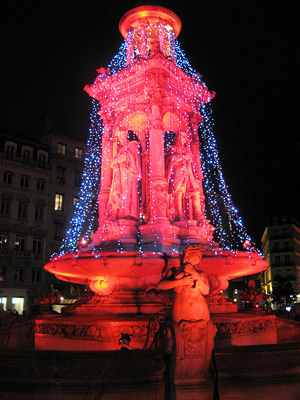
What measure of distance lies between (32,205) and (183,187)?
33.4 metres

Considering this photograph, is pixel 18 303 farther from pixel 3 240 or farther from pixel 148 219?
pixel 148 219

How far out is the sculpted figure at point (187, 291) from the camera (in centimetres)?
693

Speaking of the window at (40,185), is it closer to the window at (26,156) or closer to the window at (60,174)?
the window at (60,174)

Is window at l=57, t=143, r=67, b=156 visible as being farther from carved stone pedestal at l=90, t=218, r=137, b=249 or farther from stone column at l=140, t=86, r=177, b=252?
carved stone pedestal at l=90, t=218, r=137, b=249

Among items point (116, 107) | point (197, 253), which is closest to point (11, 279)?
point (116, 107)

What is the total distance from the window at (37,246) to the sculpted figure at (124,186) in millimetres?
31353

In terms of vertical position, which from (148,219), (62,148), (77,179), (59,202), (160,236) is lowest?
(160,236)

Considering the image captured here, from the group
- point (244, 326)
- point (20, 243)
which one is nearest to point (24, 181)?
point (20, 243)

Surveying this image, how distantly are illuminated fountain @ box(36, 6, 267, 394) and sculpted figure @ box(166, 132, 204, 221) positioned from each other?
4 centimetres

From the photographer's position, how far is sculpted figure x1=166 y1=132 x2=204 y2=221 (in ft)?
51.7

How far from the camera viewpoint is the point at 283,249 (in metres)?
81.1

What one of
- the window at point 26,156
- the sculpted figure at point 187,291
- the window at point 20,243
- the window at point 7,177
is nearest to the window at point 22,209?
the window at point 20,243

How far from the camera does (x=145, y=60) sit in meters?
16.6

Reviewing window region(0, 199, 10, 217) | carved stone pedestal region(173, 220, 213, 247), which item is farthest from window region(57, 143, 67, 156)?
carved stone pedestal region(173, 220, 213, 247)
